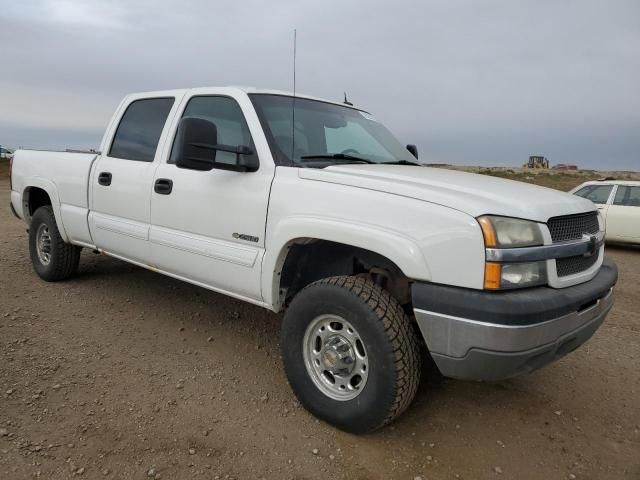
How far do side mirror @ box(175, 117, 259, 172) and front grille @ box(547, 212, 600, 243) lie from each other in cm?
173

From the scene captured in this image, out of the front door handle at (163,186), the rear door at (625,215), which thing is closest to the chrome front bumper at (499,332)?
the front door handle at (163,186)

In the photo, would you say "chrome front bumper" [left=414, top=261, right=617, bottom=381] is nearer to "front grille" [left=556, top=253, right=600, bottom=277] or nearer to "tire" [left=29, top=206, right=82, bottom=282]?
"front grille" [left=556, top=253, right=600, bottom=277]

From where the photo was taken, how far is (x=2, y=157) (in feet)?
90.9

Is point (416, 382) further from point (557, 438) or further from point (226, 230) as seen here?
point (226, 230)

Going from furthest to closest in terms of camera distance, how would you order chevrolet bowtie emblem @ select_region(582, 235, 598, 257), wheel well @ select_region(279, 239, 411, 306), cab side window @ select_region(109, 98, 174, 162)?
cab side window @ select_region(109, 98, 174, 162), wheel well @ select_region(279, 239, 411, 306), chevrolet bowtie emblem @ select_region(582, 235, 598, 257)

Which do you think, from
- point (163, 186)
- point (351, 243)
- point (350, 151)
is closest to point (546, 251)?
point (351, 243)

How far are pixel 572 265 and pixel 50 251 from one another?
4802 mm

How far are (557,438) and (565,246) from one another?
117 cm

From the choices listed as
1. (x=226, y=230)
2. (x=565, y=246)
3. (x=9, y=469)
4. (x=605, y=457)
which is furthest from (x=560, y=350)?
(x=9, y=469)

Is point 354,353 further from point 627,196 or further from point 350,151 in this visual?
point 627,196

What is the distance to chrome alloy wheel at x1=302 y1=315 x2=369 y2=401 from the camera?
269 cm

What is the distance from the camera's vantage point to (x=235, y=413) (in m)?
2.93

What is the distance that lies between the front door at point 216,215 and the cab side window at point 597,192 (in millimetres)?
8948

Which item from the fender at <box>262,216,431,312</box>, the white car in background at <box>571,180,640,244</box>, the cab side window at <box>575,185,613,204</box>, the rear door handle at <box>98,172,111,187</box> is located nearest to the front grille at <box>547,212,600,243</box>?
the fender at <box>262,216,431,312</box>
